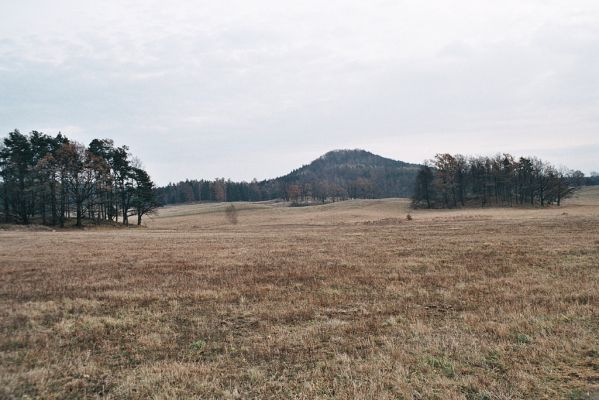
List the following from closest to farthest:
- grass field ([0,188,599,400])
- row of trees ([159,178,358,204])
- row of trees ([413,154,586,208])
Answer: grass field ([0,188,599,400]), row of trees ([413,154,586,208]), row of trees ([159,178,358,204])

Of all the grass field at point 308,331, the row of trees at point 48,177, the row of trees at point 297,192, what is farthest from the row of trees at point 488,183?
the grass field at point 308,331

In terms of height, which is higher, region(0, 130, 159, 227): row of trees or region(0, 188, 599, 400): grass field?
region(0, 130, 159, 227): row of trees

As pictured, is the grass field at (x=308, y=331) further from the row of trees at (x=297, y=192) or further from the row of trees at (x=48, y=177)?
the row of trees at (x=297, y=192)

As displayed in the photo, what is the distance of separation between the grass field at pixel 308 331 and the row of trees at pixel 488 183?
3337 inches

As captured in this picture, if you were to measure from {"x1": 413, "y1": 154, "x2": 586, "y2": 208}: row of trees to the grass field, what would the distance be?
84761 millimetres

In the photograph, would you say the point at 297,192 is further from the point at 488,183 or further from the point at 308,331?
the point at 308,331

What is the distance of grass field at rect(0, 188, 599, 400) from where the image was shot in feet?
19.6

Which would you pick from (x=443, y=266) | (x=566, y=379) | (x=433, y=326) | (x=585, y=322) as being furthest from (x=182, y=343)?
(x=443, y=266)

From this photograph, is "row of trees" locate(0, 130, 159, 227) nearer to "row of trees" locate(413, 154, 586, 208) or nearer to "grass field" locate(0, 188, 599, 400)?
"grass field" locate(0, 188, 599, 400)

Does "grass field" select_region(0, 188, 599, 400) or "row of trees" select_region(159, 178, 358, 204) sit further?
"row of trees" select_region(159, 178, 358, 204)

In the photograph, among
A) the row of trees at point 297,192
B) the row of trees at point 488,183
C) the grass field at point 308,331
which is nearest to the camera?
the grass field at point 308,331

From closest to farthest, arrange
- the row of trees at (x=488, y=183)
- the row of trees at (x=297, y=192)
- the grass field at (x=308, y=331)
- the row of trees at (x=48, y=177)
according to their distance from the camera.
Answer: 1. the grass field at (x=308, y=331)
2. the row of trees at (x=48, y=177)
3. the row of trees at (x=488, y=183)
4. the row of trees at (x=297, y=192)

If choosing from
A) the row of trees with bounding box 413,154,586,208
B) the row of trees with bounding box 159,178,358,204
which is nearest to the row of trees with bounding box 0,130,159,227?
the row of trees with bounding box 413,154,586,208

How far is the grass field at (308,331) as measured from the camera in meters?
5.98
